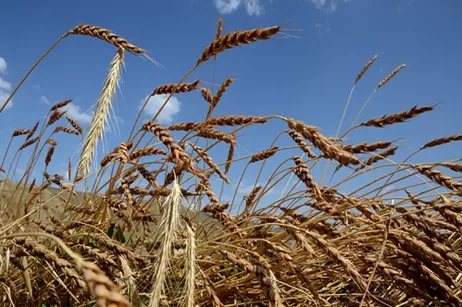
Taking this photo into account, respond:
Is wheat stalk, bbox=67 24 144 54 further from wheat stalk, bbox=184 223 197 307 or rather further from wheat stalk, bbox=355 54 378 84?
wheat stalk, bbox=355 54 378 84

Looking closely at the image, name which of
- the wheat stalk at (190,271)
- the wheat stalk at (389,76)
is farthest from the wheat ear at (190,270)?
the wheat stalk at (389,76)

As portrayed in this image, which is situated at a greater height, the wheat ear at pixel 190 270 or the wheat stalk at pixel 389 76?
the wheat stalk at pixel 389 76

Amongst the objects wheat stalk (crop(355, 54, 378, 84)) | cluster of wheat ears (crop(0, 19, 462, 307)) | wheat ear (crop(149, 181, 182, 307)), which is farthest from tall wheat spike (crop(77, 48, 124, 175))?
wheat stalk (crop(355, 54, 378, 84))

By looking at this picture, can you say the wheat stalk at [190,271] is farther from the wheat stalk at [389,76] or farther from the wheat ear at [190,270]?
the wheat stalk at [389,76]

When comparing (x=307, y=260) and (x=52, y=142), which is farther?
(x=52, y=142)

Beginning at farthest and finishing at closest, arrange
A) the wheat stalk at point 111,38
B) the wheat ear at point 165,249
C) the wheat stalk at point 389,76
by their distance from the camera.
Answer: the wheat stalk at point 389,76 < the wheat stalk at point 111,38 < the wheat ear at point 165,249

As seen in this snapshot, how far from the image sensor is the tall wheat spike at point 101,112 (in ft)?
6.75

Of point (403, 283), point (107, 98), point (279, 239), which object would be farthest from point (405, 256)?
point (107, 98)

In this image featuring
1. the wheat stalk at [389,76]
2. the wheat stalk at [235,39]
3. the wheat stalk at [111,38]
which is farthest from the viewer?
the wheat stalk at [389,76]

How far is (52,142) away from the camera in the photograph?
355 centimetres

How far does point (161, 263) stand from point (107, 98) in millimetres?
1085

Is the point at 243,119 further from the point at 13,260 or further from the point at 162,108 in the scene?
the point at 13,260

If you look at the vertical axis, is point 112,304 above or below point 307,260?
below

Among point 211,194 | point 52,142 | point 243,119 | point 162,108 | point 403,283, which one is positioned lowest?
point 403,283
